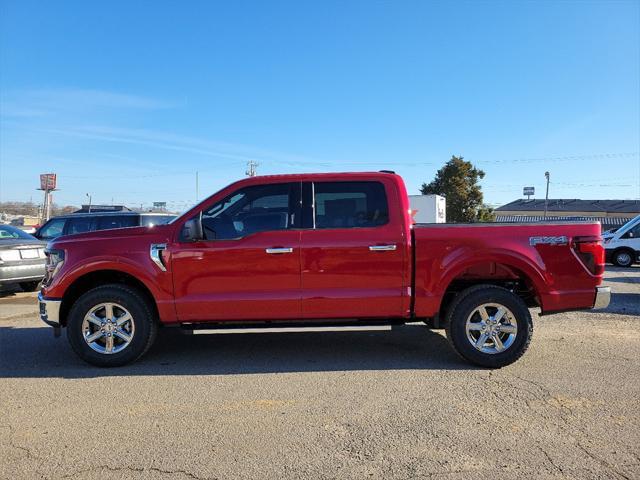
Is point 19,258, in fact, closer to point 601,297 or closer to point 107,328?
point 107,328

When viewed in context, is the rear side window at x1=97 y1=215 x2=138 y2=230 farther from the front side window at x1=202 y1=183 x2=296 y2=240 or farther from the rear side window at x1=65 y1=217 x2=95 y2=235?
the front side window at x1=202 y1=183 x2=296 y2=240

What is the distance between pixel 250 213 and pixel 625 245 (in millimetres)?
17166

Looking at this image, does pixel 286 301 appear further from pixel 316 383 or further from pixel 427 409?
pixel 427 409

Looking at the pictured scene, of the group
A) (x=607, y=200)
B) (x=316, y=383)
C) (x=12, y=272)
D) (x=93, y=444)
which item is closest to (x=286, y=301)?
(x=316, y=383)

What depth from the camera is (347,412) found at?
12.8 ft

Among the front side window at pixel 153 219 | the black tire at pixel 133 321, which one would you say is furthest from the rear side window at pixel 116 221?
the black tire at pixel 133 321

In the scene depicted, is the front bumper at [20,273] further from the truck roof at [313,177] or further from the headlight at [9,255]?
the truck roof at [313,177]

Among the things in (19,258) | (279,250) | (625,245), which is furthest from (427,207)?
(279,250)

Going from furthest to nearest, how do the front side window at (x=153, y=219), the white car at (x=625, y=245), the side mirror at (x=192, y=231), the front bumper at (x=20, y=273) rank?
the white car at (x=625, y=245) → the front side window at (x=153, y=219) → the front bumper at (x=20, y=273) → the side mirror at (x=192, y=231)

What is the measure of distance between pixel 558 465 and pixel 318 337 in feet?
11.7

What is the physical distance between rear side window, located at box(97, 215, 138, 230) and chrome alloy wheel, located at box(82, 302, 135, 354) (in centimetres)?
645

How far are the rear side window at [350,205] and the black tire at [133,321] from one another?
2044mm

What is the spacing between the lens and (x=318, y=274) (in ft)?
16.3

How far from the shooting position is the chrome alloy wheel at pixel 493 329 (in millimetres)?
4984
